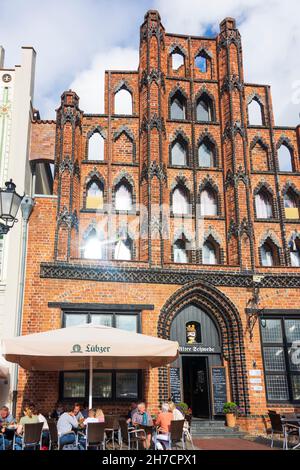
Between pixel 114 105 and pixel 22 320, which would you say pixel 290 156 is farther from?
pixel 22 320

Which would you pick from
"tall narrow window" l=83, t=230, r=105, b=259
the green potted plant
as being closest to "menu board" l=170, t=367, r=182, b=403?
the green potted plant

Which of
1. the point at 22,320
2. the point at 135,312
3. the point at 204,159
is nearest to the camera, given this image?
the point at 22,320

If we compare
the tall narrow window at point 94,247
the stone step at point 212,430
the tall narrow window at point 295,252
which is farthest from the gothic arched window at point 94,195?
the stone step at point 212,430

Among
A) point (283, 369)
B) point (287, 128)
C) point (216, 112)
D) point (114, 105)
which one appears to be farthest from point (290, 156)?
point (283, 369)

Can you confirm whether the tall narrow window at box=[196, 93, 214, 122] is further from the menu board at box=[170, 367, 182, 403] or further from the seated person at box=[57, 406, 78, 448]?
the seated person at box=[57, 406, 78, 448]

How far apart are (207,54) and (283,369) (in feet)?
40.3

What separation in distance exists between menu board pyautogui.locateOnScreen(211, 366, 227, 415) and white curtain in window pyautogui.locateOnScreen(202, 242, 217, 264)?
3.58 meters

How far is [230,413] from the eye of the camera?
14.3 m

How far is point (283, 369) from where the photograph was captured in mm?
15062

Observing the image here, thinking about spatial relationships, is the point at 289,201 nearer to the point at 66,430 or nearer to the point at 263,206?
the point at 263,206

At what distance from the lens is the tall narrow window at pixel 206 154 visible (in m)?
17.9

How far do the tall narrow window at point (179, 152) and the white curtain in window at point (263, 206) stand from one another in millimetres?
3003

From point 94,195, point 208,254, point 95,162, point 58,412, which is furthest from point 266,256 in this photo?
point 58,412

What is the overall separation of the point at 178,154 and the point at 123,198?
109 inches
